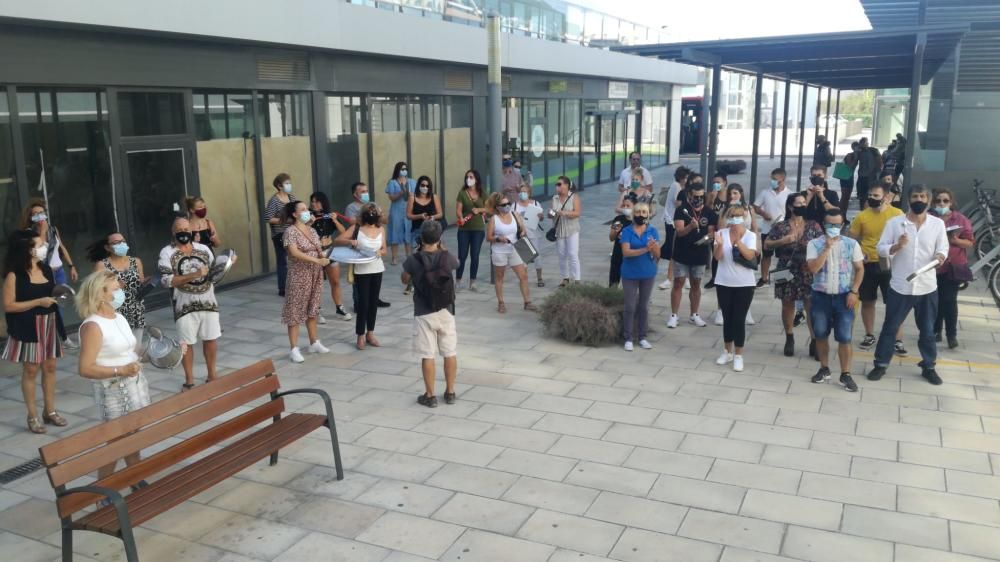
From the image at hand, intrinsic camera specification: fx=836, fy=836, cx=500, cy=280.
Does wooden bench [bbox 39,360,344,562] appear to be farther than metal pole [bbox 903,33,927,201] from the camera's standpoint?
No

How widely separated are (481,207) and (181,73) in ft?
14.6

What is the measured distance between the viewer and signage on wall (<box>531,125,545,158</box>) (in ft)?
74.8

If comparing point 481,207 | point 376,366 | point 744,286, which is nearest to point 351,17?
point 481,207

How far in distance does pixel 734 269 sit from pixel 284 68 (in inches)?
328

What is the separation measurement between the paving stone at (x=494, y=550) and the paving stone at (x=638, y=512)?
1.79 feet

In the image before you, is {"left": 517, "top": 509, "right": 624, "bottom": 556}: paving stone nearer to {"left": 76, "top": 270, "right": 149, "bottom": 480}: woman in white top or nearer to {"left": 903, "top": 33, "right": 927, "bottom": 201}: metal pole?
{"left": 76, "top": 270, "right": 149, "bottom": 480}: woman in white top

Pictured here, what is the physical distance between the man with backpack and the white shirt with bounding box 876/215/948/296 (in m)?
4.09

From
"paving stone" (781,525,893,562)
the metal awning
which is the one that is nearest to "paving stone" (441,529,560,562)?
"paving stone" (781,525,893,562)

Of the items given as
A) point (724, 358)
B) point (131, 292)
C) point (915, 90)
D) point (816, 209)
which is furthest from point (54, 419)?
point (915, 90)

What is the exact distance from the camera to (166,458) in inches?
199

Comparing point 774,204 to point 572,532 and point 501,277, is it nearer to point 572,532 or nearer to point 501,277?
Result: point 501,277

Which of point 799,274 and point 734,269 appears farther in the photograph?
point 799,274

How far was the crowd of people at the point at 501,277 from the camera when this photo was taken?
668 cm

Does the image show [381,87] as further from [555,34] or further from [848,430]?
[848,430]
